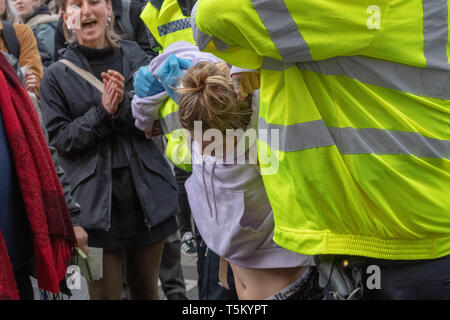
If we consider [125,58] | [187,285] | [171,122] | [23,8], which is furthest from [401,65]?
[23,8]

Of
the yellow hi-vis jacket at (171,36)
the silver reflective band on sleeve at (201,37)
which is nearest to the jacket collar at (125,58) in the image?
the yellow hi-vis jacket at (171,36)

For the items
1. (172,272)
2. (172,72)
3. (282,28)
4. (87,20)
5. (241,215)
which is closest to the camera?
(282,28)

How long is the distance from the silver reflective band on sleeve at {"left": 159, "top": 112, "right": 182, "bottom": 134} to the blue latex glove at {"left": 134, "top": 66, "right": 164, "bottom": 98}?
137mm

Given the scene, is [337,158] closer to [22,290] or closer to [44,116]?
[22,290]

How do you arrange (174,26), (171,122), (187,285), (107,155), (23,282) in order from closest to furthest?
(23,282), (171,122), (174,26), (107,155), (187,285)

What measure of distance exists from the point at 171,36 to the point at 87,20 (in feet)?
1.99

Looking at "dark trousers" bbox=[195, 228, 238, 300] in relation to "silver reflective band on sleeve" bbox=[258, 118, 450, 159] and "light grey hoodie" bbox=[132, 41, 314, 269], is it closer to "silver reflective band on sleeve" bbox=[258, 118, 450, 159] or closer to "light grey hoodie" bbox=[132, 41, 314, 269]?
"light grey hoodie" bbox=[132, 41, 314, 269]

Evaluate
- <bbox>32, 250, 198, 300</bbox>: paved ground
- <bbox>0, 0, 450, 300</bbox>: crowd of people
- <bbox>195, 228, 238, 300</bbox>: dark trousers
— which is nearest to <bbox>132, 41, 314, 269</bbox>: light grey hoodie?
<bbox>0, 0, 450, 300</bbox>: crowd of people

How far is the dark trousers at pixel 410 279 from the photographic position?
1.77 metres

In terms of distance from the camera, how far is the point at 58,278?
261 centimetres

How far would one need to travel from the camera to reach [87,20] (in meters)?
3.51

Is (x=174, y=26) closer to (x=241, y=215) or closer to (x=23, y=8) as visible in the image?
(x=241, y=215)

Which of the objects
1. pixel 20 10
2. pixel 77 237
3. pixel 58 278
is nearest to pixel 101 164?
pixel 77 237

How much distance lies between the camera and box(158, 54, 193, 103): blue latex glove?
2.75 m
